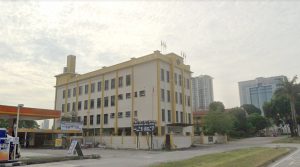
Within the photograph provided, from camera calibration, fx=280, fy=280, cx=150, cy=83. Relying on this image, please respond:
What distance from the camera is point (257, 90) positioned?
131000 mm

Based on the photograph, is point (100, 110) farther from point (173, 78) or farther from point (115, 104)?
point (173, 78)

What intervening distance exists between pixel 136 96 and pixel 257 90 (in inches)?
3887

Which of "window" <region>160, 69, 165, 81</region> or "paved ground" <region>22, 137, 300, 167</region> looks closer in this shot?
"paved ground" <region>22, 137, 300, 167</region>

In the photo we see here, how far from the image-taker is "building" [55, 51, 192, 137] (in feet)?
148

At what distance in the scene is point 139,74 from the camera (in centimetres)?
4794

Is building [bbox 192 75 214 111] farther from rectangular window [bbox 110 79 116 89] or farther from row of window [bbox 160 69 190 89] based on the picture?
rectangular window [bbox 110 79 116 89]

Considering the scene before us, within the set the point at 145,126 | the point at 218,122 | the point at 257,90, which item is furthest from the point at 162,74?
the point at 257,90

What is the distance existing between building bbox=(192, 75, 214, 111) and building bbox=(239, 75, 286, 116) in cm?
1850

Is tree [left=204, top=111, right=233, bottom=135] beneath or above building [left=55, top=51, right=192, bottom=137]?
beneath

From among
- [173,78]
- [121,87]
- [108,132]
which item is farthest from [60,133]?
[173,78]

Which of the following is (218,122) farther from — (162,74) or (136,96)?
(136,96)

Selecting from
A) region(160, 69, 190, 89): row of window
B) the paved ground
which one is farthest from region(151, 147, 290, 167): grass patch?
region(160, 69, 190, 89): row of window

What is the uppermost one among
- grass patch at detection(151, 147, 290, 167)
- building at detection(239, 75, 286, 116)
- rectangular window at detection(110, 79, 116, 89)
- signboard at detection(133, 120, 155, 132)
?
building at detection(239, 75, 286, 116)

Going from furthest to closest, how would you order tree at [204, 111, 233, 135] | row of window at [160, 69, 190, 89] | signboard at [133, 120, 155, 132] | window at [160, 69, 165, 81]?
tree at [204, 111, 233, 135] → row of window at [160, 69, 190, 89] → window at [160, 69, 165, 81] → signboard at [133, 120, 155, 132]
